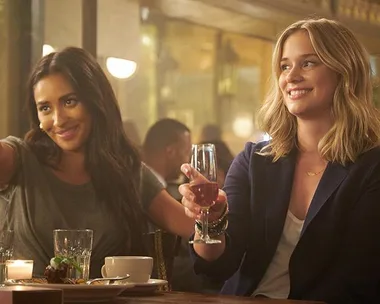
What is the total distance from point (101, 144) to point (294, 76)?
0.81 m

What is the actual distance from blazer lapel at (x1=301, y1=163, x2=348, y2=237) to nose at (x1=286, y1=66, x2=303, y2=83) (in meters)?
→ 0.27

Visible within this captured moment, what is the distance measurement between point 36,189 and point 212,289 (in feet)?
2.37

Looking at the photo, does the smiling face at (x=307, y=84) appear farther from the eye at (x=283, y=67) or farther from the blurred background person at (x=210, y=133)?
the blurred background person at (x=210, y=133)

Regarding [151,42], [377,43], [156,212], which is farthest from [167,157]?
[377,43]

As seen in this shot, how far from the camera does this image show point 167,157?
3104 millimetres

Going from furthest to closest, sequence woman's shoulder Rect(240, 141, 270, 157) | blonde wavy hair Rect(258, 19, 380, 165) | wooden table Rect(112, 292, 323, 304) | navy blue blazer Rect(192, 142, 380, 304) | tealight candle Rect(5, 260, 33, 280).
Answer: woman's shoulder Rect(240, 141, 270, 157) < blonde wavy hair Rect(258, 19, 380, 165) < navy blue blazer Rect(192, 142, 380, 304) < tealight candle Rect(5, 260, 33, 280) < wooden table Rect(112, 292, 323, 304)

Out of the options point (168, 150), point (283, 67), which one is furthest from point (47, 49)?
point (283, 67)

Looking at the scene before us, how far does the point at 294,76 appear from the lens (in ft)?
8.46

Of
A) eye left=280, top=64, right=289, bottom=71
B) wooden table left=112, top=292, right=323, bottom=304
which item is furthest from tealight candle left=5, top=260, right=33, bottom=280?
eye left=280, top=64, right=289, bottom=71

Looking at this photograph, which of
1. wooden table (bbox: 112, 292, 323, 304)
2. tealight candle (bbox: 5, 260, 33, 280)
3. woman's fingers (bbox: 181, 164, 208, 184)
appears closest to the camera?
wooden table (bbox: 112, 292, 323, 304)

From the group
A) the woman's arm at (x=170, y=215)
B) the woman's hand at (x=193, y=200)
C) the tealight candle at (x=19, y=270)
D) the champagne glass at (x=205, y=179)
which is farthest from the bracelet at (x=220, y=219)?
the woman's arm at (x=170, y=215)

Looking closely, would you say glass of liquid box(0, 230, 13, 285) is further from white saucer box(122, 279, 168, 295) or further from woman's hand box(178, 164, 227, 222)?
woman's hand box(178, 164, 227, 222)

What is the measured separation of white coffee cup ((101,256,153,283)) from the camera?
217 cm

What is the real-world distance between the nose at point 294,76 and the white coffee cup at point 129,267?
736mm
